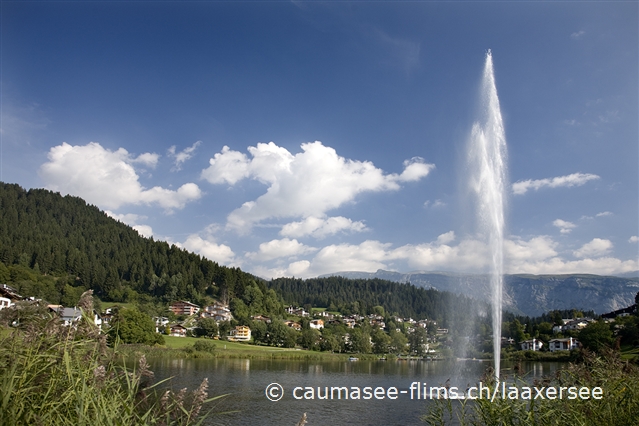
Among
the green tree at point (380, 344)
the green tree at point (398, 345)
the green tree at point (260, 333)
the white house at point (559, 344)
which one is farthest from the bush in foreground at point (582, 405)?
the green tree at point (398, 345)

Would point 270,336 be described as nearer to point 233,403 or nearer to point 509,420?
point 233,403

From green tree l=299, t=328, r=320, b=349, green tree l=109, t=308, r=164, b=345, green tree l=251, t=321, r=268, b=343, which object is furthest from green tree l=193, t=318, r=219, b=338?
green tree l=109, t=308, r=164, b=345

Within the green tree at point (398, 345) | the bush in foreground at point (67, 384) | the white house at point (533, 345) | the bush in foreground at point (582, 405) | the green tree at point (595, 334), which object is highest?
the bush in foreground at point (67, 384)

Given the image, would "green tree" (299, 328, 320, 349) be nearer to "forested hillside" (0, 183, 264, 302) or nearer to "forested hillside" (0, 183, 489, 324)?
"forested hillside" (0, 183, 489, 324)

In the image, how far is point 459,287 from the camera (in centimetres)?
4169

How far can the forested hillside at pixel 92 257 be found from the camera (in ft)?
437

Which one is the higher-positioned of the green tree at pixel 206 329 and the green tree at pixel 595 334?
the green tree at pixel 595 334

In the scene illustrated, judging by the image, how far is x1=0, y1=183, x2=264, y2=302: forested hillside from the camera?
133250mm

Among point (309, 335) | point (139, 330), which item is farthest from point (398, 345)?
point (139, 330)

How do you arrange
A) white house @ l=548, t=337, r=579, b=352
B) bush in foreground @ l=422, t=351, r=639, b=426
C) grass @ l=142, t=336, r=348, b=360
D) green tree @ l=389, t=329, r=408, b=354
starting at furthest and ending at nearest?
green tree @ l=389, t=329, r=408, b=354, white house @ l=548, t=337, r=579, b=352, grass @ l=142, t=336, r=348, b=360, bush in foreground @ l=422, t=351, r=639, b=426

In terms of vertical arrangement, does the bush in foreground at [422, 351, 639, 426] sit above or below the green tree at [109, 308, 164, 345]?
above

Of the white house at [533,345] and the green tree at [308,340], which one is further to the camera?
the green tree at [308,340]

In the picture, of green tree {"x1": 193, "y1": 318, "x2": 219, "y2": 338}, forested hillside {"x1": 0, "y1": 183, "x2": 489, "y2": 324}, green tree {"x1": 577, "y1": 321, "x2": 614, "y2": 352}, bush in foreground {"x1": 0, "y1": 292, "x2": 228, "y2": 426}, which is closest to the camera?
bush in foreground {"x1": 0, "y1": 292, "x2": 228, "y2": 426}

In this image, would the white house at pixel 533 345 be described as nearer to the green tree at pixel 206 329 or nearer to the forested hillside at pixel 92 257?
the green tree at pixel 206 329
